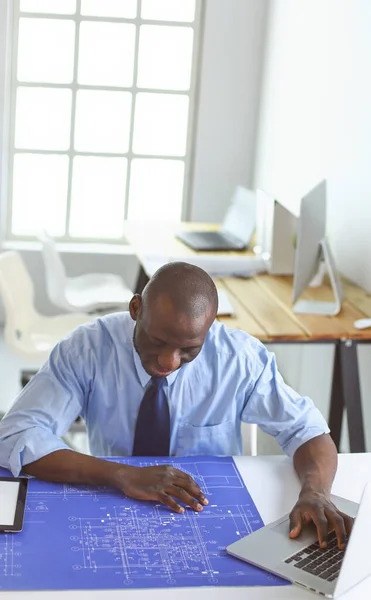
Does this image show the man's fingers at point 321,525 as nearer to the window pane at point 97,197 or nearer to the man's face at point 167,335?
the man's face at point 167,335

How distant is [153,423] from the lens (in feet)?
7.22

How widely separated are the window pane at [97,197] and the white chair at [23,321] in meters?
1.57

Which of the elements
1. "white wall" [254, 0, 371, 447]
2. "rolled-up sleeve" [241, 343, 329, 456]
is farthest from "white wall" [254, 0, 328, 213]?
"rolled-up sleeve" [241, 343, 329, 456]

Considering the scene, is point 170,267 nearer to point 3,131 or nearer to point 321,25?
point 321,25

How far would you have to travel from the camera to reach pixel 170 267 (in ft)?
6.55

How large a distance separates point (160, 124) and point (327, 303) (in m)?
2.26

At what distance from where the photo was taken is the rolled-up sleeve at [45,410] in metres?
2.00

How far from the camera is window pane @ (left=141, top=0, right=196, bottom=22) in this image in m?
5.18

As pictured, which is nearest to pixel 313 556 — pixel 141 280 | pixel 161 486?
pixel 161 486

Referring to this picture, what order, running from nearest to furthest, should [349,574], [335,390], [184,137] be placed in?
1. [349,574]
2. [335,390]
3. [184,137]

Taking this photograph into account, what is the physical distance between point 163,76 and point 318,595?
410cm

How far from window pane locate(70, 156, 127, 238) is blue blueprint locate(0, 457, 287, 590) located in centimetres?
359

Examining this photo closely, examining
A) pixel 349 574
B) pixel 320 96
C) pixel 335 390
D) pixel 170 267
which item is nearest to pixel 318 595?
pixel 349 574

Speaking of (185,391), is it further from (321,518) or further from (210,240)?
(210,240)
